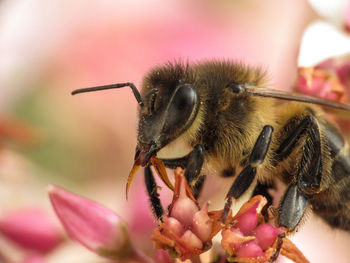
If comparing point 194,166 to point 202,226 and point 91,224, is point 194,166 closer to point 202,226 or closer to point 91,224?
point 202,226

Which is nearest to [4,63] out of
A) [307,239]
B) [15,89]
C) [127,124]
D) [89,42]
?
[15,89]

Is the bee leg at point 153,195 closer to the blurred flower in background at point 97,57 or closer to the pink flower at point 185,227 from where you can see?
the pink flower at point 185,227

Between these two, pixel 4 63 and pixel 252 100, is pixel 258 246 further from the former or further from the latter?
pixel 4 63

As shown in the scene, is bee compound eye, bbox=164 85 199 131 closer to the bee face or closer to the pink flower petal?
the bee face

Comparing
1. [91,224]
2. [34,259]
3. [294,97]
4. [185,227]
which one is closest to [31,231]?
[34,259]

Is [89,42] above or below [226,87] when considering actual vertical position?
below

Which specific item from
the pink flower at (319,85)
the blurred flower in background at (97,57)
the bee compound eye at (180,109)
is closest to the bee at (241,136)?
the bee compound eye at (180,109)
